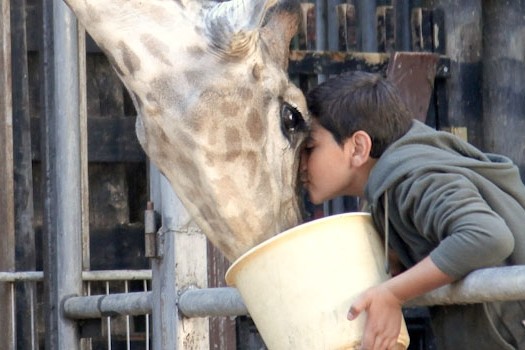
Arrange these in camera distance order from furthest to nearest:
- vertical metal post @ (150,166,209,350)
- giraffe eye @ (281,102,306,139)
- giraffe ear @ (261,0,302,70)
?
1. vertical metal post @ (150,166,209,350)
2. giraffe ear @ (261,0,302,70)
3. giraffe eye @ (281,102,306,139)

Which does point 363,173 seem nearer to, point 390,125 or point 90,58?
point 390,125

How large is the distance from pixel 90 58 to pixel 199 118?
254 cm

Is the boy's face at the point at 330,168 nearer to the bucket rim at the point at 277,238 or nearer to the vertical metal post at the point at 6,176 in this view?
the bucket rim at the point at 277,238

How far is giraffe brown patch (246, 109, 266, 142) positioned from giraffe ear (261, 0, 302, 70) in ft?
0.52

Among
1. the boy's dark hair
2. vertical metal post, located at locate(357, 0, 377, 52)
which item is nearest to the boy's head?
the boy's dark hair

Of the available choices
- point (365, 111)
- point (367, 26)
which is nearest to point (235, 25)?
point (365, 111)

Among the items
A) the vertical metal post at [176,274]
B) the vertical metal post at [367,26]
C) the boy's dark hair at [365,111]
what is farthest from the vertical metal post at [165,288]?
the vertical metal post at [367,26]

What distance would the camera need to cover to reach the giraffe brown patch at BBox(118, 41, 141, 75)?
11.4 feet

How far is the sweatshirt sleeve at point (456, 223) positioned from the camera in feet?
9.07

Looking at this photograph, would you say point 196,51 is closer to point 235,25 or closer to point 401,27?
point 235,25

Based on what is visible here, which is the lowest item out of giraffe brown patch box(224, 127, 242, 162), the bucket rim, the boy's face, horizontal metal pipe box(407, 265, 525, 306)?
horizontal metal pipe box(407, 265, 525, 306)

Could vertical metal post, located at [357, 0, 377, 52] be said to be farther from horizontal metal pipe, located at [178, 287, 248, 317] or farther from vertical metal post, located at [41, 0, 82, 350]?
horizontal metal pipe, located at [178, 287, 248, 317]

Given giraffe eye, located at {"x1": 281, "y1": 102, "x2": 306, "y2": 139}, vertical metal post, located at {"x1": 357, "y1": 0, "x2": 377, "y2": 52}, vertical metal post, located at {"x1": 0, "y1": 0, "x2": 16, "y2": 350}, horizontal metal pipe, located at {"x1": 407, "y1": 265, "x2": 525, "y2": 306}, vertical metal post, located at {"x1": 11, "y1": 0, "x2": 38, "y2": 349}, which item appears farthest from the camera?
vertical metal post, located at {"x1": 11, "y1": 0, "x2": 38, "y2": 349}

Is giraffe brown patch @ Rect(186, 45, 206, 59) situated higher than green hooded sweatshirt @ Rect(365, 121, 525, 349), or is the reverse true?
giraffe brown patch @ Rect(186, 45, 206, 59)
